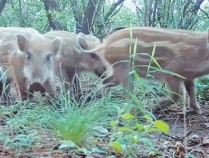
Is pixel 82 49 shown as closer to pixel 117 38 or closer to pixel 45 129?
pixel 117 38

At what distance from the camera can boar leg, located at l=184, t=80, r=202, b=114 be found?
5102mm

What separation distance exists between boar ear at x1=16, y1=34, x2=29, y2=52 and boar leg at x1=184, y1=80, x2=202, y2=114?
1.73 m

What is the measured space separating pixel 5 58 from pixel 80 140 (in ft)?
9.48

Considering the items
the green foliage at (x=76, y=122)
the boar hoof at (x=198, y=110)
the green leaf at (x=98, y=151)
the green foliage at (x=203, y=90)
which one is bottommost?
the boar hoof at (x=198, y=110)

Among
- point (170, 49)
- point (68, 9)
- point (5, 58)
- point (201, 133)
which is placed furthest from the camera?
point (68, 9)

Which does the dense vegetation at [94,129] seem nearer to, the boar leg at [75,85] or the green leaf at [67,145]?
the green leaf at [67,145]

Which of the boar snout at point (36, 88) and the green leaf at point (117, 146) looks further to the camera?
the boar snout at point (36, 88)

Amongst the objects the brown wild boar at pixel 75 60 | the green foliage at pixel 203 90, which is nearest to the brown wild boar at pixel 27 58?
the brown wild boar at pixel 75 60

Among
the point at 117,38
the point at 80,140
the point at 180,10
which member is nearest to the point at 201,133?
the point at 117,38

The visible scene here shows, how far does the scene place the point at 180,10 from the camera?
24.5 ft

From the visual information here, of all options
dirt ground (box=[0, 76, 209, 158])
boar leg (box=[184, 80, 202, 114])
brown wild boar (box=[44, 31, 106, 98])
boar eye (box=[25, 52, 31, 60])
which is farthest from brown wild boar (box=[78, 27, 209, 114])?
brown wild boar (box=[44, 31, 106, 98])

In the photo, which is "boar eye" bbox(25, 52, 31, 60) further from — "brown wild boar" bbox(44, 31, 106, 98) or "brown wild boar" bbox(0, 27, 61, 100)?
"brown wild boar" bbox(44, 31, 106, 98)

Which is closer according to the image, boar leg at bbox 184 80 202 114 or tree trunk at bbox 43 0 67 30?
boar leg at bbox 184 80 202 114

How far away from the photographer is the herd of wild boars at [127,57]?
4.91 metres
